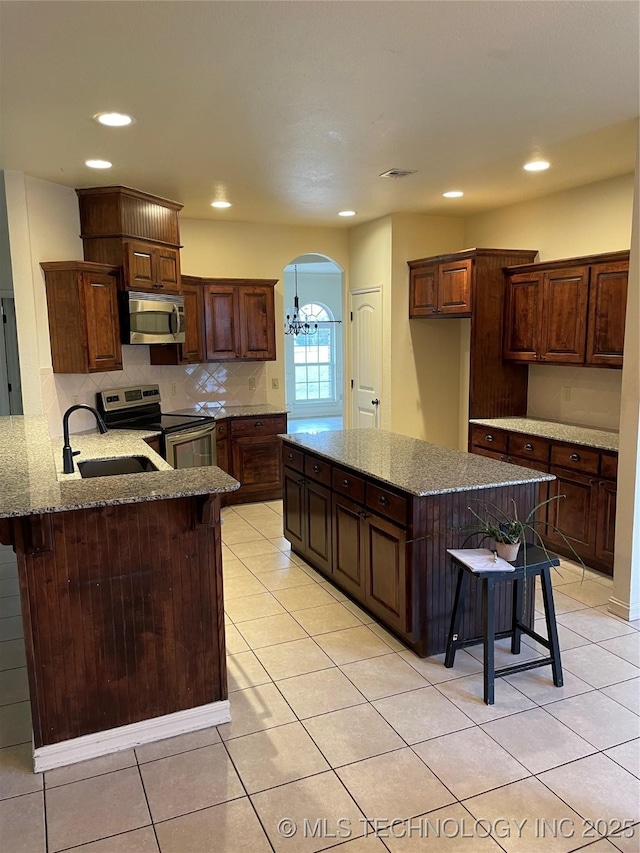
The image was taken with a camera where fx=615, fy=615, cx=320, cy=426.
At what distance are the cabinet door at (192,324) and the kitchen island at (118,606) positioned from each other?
3.06 metres

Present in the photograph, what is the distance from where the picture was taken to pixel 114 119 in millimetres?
3100

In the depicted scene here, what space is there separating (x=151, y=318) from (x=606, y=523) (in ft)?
11.8

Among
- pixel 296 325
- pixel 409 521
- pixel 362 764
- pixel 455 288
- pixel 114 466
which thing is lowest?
pixel 362 764

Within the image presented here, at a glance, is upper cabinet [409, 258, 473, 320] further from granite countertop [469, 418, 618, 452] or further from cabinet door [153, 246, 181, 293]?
cabinet door [153, 246, 181, 293]

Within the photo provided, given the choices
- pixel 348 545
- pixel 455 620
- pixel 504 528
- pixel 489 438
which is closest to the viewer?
pixel 504 528

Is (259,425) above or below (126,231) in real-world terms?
below

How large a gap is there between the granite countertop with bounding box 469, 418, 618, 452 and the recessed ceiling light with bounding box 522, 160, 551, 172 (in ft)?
5.96

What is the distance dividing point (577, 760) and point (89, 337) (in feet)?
12.5

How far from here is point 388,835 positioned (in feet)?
6.49

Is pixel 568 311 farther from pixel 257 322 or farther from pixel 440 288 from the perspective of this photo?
pixel 257 322

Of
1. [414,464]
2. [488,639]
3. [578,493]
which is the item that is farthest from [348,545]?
[578,493]

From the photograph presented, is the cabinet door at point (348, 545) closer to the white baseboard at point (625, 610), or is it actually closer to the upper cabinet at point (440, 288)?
the white baseboard at point (625, 610)

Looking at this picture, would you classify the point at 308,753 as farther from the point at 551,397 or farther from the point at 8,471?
the point at 551,397

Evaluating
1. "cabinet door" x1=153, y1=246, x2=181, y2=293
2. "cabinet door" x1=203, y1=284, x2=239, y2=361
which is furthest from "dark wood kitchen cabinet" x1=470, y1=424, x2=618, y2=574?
"cabinet door" x1=153, y1=246, x2=181, y2=293
